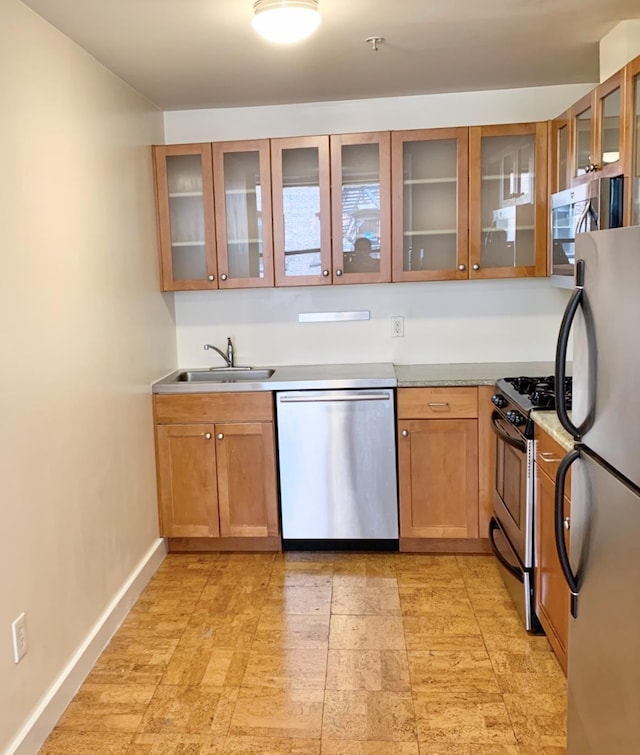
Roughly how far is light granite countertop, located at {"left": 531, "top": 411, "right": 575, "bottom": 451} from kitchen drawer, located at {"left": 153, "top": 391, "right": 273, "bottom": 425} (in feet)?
4.62

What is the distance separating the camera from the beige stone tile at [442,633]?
2.63m

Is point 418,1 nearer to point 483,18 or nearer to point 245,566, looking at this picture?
point 483,18

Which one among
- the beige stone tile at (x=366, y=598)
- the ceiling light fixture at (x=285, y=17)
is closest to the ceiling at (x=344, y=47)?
the ceiling light fixture at (x=285, y=17)

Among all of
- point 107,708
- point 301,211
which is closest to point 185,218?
point 301,211

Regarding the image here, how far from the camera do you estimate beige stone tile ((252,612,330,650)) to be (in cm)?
267

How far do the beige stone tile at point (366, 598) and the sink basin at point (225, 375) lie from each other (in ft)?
4.12

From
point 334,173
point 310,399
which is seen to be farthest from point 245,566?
point 334,173

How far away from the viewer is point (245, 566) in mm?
3402

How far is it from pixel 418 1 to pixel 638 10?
886 mm

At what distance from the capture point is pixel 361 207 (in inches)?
137

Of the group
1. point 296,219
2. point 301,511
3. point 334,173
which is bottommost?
point 301,511

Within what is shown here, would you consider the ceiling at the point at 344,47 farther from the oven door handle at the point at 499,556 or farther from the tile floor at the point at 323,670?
the tile floor at the point at 323,670

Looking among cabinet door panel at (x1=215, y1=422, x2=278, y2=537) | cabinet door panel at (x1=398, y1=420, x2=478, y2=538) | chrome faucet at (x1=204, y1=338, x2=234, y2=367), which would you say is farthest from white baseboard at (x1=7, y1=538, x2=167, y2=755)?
cabinet door panel at (x1=398, y1=420, x2=478, y2=538)

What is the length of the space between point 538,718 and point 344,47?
2587mm
